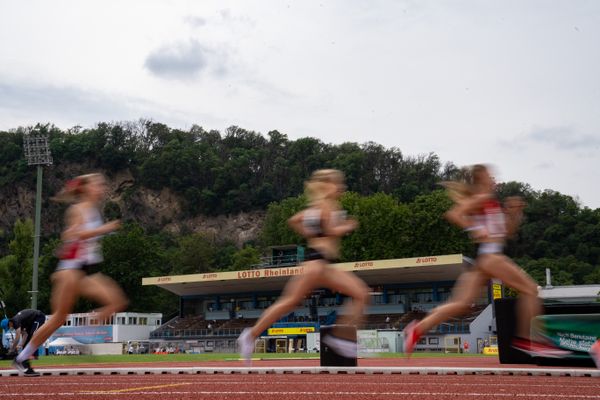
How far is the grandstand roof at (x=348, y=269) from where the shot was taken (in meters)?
60.3

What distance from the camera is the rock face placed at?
13138 centimetres

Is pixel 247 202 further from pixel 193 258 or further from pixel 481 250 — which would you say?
pixel 481 250

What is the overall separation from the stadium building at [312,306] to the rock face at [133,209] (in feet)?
170

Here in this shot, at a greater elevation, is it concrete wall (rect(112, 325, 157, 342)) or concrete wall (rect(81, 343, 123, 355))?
concrete wall (rect(112, 325, 157, 342))

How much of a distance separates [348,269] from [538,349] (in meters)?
46.3

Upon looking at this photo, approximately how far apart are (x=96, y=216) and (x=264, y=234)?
311 ft

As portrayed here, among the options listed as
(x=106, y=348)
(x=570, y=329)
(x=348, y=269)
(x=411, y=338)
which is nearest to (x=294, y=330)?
(x=348, y=269)

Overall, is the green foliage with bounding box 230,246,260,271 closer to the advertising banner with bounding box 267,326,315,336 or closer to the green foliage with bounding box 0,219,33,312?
the advertising banner with bounding box 267,326,315,336

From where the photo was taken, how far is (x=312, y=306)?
6894cm

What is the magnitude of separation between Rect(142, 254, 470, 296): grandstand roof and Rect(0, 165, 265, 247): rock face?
5344 centimetres

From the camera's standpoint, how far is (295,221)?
771 cm

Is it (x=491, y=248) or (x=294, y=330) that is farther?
(x=294, y=330)

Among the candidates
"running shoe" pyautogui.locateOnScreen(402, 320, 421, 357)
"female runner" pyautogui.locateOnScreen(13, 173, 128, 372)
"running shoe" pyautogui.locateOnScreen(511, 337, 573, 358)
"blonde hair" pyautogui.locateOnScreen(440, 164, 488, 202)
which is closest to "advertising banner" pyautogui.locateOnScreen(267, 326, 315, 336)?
"running shoe" pyautogui.locateOnScreen(511, 337, 573, 358)

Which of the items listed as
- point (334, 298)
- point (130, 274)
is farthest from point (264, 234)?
point (334, 298)
